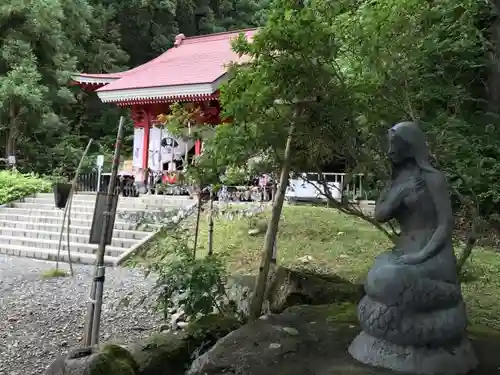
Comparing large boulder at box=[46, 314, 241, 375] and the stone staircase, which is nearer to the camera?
large boulder at box=[46, 314, 241, 375]

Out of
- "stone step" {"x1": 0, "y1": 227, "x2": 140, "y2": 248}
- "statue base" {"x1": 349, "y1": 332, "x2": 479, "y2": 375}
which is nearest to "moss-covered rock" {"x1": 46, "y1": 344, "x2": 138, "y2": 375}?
"statue base" {"x1": 349, "y1": 332, "x2": 479, "y2": 375}

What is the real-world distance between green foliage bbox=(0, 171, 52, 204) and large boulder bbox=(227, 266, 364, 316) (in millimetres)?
10174

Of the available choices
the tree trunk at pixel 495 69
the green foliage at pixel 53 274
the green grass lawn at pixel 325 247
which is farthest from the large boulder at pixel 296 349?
the tree trunk at pixel 495 69

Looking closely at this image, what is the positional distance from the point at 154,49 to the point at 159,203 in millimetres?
13995

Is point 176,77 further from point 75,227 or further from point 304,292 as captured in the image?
point 304,292

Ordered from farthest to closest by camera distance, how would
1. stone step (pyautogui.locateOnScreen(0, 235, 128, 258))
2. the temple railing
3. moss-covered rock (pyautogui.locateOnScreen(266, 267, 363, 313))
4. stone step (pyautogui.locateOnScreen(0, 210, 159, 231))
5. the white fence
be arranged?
stone step (pyautogui.locateOnScreen(0, 210, 159, 231)), stone step (pyautogui.locateOnScreen(0, 235, 128, 258)), the temple railing, moss-covered rock (pyautogui.locateOnScreen(266, 267, 363, 313)), the white fence

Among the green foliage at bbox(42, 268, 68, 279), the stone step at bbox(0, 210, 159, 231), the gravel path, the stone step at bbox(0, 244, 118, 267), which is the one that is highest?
the stone step at bbox(0, 210, 159, 231)

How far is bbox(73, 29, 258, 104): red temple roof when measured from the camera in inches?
532

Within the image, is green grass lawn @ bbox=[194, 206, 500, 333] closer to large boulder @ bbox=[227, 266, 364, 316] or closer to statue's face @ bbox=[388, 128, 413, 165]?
large boulder @ bbox=[227, 266, 364, 316]

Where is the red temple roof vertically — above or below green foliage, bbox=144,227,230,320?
above

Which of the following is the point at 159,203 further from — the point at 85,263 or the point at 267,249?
the point at 267,249

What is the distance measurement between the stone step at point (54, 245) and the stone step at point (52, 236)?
156mm

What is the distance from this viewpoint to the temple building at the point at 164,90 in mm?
13812

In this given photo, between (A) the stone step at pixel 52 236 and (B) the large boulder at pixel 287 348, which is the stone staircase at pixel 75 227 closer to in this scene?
(A) the stone step at pixel 52 236
